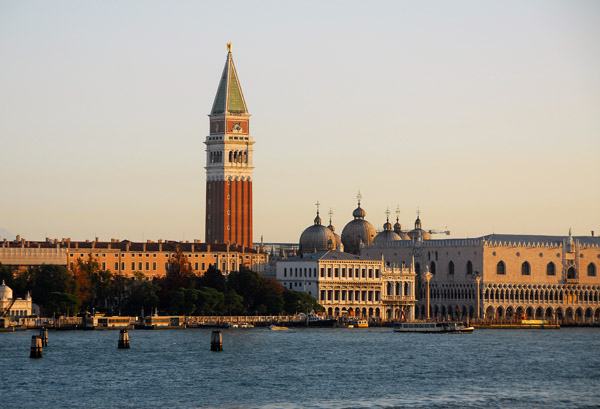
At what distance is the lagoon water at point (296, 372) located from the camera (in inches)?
2349

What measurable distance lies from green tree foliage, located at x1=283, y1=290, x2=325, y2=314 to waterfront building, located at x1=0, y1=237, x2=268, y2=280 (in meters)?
15.5

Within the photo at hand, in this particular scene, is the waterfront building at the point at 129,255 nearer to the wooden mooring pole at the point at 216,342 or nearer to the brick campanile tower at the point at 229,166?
the brick campanile tower at the point at 229,166

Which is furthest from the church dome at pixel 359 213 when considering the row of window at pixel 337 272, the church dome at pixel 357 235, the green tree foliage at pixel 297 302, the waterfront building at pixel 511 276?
the green tree foliage at pixel 297 302

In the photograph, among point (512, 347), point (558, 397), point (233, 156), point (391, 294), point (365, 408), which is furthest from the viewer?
point (233, 156)

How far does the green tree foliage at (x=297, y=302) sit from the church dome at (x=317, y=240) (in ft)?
66.4

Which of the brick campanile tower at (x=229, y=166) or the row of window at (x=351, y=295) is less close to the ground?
the brick campanile tower at (x=229, y=166)

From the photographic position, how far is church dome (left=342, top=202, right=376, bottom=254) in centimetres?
15112

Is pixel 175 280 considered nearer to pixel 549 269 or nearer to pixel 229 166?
pixel 229 166

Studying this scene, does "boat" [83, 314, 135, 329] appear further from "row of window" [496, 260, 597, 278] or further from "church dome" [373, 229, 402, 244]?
"church dome" [373, 229, 402, 244]

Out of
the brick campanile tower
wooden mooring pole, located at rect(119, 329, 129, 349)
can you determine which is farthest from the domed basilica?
wooden mooring pole, located at rect(119, 329, 129, 349)

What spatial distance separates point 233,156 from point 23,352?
67.9 metres

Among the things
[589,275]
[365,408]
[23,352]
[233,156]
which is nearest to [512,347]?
[23,352]

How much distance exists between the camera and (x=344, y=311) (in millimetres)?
129875

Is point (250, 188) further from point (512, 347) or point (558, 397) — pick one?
point (558, 397)
